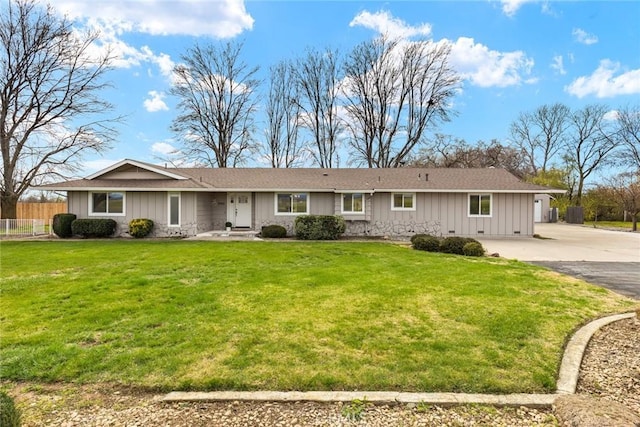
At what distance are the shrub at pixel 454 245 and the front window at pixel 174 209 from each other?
11683mm

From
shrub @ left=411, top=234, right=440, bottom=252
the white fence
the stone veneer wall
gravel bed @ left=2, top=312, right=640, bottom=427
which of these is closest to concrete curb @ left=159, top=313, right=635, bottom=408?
gravel bed @ left=2, top=312, right=640, bottom=427

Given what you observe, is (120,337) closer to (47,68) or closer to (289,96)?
(47,68)

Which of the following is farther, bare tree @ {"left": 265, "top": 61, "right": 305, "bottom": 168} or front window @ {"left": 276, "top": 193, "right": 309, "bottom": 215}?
bare tree @ {"left": 265, "top": 61, "right": 305, "bottom": 168}

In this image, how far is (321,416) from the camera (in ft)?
8.59

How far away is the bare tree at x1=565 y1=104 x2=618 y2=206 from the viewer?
32781 mm

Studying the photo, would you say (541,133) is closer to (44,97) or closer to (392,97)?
(392,97)

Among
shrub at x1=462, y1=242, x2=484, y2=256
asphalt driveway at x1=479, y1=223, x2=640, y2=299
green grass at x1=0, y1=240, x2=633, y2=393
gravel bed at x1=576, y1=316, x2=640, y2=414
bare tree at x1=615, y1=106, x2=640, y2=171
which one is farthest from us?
bare tree at x1=615, y1=106, x2=640, y2=171

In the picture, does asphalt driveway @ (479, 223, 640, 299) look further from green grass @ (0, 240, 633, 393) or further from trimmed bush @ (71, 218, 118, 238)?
trimmed bush @ (71, 218, 118, 238)

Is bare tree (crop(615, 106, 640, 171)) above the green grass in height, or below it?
above

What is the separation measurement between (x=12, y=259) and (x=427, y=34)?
31.4 m

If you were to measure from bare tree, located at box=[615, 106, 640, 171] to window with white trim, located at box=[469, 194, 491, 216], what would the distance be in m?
24.5

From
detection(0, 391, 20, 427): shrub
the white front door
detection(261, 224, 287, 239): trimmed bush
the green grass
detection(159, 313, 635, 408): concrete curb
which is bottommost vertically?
detection(159, 313, 635, 408): concrete curb

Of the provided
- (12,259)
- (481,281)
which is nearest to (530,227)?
(481,281)

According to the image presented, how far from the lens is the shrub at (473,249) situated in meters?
11.0
